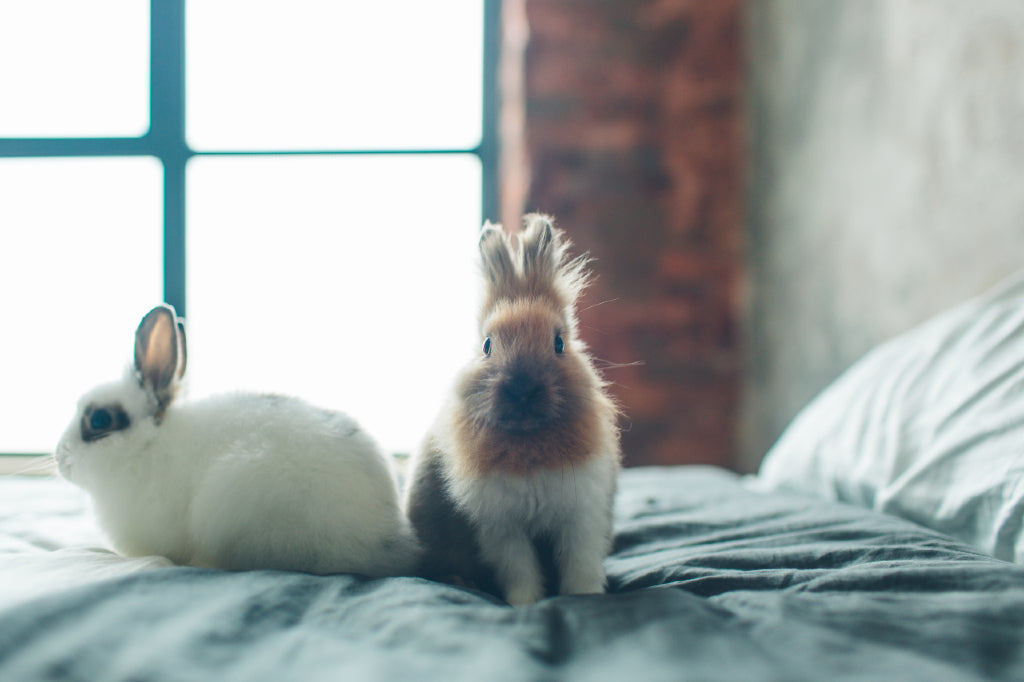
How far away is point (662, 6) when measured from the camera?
8.57 ft

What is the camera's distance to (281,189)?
2967 millimetres

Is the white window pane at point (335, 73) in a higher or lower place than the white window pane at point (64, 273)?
higher

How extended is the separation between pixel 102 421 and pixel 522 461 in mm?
713

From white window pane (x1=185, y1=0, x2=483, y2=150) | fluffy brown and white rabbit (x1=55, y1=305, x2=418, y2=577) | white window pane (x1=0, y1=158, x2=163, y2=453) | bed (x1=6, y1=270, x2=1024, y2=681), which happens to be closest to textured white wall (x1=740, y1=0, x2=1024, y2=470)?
bed (x1=6, y1=270, x2=1024, y2=681)

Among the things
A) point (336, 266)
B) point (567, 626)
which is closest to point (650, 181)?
point (336, 266)

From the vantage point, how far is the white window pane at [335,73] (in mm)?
2930

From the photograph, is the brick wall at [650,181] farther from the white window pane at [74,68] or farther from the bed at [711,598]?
the white window pane at [74,68]

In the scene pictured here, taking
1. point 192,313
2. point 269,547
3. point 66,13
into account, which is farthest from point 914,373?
point 66,13

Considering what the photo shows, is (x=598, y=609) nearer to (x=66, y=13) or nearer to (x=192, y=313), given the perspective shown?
(x=192, y=313)

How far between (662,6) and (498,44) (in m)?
0.71

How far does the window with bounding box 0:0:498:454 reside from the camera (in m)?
2.92

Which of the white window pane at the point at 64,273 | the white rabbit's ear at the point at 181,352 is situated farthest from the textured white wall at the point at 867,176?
the white window pane at the point at 64,273

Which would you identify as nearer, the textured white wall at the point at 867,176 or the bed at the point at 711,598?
the bed at the point at 711,598

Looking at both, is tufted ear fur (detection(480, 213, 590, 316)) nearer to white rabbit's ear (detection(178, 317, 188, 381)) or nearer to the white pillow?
white rabbit's ear (detection(178, 317, 188, 381))
